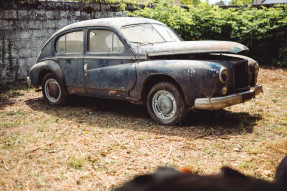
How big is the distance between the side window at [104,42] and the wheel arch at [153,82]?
2.62ft

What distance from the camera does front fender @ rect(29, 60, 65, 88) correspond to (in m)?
6.49

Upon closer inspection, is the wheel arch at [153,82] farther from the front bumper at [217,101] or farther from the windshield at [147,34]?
the windshield at [147,34]

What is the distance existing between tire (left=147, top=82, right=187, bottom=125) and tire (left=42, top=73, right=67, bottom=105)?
219cm

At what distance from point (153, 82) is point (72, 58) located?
1.89 meters

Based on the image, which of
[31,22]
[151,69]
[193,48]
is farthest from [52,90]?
[193,48]

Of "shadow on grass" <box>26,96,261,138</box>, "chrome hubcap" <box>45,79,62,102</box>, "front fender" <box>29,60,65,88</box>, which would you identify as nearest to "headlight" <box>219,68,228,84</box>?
"shadow on grass" <box>26,96,261,138</box>

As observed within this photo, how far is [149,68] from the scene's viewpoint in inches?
202

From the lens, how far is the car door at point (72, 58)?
617 centimetres

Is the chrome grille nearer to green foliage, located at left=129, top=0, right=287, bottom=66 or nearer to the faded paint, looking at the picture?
the faded paint

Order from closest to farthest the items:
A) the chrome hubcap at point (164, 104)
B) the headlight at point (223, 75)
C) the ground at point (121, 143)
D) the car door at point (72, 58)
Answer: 1. the ground at point (121, 143)
2. the headlight at point (223, 75)
3. the chrome hubcap at point (164, 104)
4. the car door at point (72, 58)

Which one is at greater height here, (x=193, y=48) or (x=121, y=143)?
(x=193, y=48)

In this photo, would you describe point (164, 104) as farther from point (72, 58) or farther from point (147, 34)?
point (72, 58)

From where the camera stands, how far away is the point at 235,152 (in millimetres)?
4039

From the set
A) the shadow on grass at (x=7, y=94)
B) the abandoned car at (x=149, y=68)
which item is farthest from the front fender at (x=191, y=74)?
the shadow on grass at (x=7, y=94)
